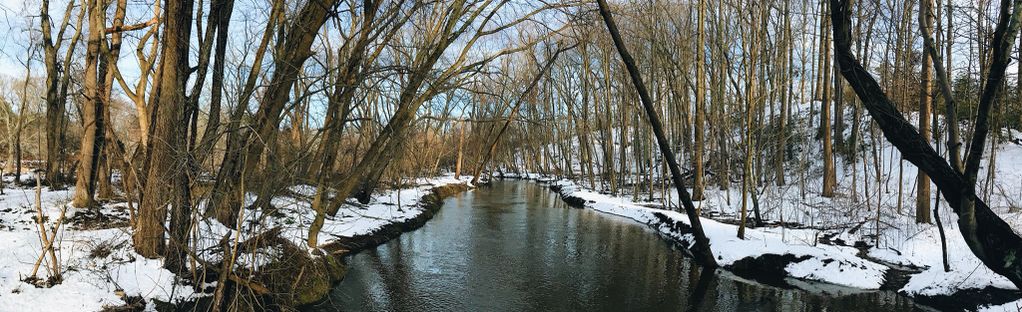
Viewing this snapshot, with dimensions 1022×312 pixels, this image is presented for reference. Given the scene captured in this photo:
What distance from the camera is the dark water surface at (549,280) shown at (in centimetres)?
820

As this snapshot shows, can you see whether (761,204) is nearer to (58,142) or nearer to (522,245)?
(522,245)

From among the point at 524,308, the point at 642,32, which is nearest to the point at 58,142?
the point at 524,308

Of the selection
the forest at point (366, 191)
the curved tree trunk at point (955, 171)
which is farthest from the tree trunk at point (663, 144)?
the curved tree trunk at point (955, 171)

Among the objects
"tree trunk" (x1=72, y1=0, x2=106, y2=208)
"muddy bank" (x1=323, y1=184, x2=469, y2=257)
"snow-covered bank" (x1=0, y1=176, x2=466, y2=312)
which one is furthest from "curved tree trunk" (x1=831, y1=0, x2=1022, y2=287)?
"tree trunk" (x1=72, y1=0, x2=106, y2=208)

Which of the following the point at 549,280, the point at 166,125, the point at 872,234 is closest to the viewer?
the point at 166,125

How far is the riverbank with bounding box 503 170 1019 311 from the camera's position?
7789 millimetres

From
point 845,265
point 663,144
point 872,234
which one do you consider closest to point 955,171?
point 845,265

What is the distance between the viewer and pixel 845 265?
31.8 ft

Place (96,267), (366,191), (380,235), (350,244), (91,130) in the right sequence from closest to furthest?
(96,267), (91,130), (350,244), (380,235), (366,191)

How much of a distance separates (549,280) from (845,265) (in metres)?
5.70

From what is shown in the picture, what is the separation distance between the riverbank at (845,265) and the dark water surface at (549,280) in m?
0.49

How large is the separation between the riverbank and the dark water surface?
0.49 m

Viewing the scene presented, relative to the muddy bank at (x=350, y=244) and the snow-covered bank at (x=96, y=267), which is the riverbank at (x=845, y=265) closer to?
the muddy bank at (x=350, y=244)

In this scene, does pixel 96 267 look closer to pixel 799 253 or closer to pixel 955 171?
pixel 955 171
